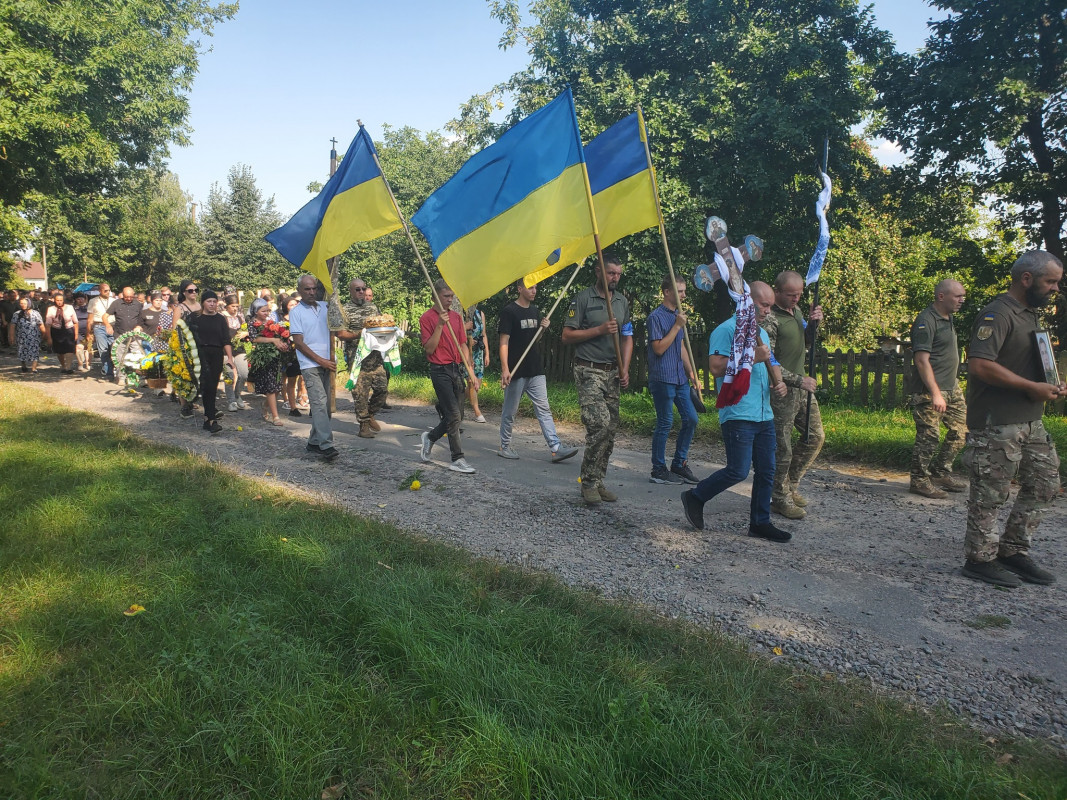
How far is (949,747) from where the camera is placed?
2.73 metres

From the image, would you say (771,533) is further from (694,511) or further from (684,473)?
(684,473)

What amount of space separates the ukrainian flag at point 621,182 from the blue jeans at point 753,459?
7.64 feet

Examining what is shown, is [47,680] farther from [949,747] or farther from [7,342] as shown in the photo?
[7,342]

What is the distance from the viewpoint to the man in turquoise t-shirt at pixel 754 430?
5.44 metres

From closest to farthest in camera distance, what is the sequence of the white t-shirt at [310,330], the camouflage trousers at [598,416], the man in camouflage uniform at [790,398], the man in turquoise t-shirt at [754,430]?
the man in turquoise t-shirt at [754,430], the man in camouflage uniform at [790,398], the camouflage trousers at [598,416], the white t-shirt at [310,330]

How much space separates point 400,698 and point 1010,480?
4068 millimetres

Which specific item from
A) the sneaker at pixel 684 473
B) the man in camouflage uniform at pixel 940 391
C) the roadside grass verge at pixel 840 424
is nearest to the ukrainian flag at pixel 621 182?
the roadside grass verge at pixel 840 424

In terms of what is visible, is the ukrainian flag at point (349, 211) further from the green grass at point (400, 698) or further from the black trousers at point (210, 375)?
the green grass at point (400, 698)

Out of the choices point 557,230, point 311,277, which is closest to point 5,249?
point 311,277

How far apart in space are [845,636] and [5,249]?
1819 centimetres

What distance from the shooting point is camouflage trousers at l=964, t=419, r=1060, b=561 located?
15.2 ft

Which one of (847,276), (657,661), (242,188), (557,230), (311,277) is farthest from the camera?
(242,188)

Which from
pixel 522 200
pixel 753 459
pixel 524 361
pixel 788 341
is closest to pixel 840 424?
pixel 788 341

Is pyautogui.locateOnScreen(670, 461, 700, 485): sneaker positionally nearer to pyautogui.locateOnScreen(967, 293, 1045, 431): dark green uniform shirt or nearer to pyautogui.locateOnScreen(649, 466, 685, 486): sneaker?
pyautogui.locateOnScreen(649, 466, 685, 486): sneaker
